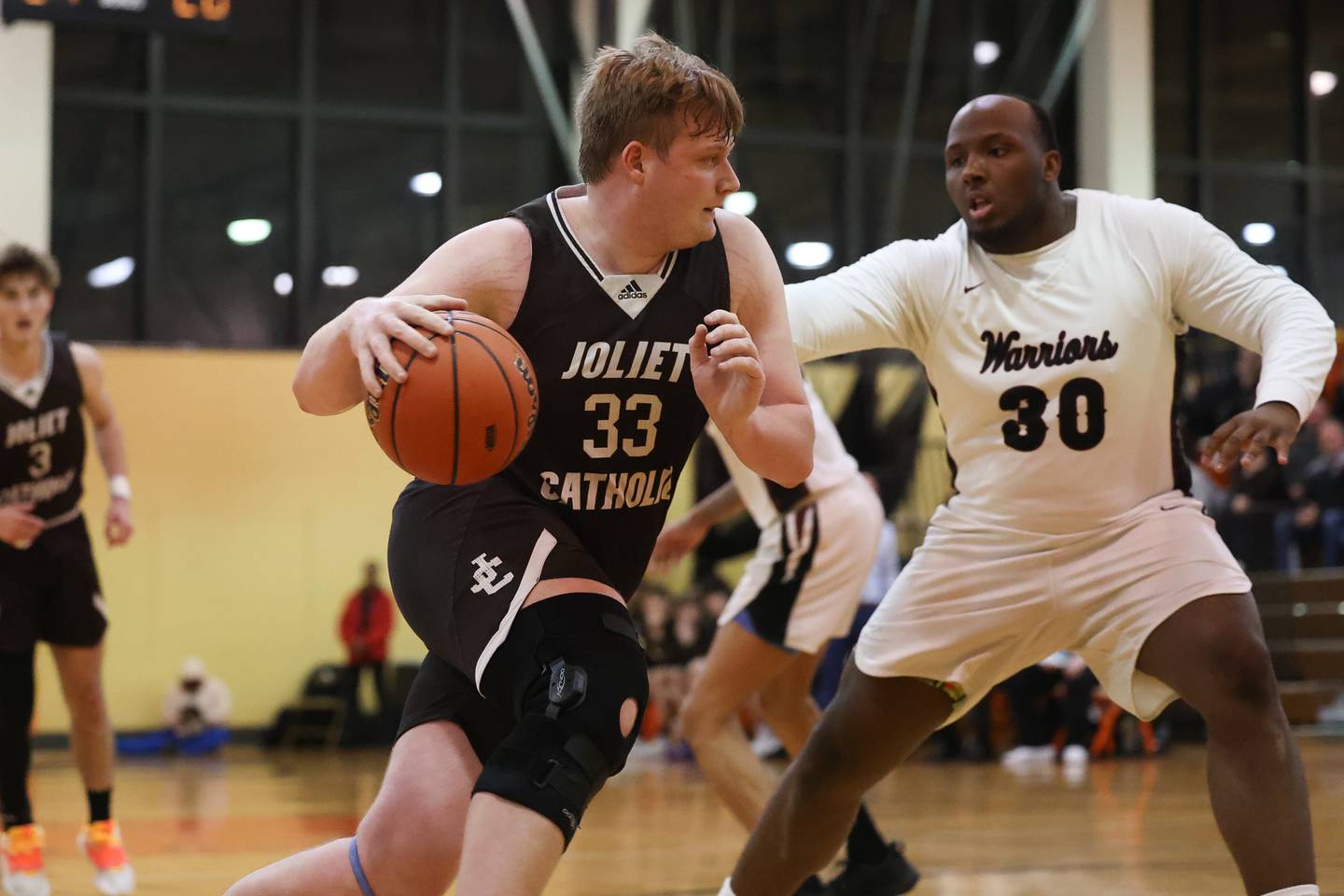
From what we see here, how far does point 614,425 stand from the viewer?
9.28ft

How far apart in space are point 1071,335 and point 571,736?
1708 millimetres

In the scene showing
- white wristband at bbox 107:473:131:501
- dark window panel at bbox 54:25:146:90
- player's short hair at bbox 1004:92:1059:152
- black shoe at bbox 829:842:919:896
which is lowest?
black shoe at bbox 829:842:919:896

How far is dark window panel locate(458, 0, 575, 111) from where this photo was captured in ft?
49.8

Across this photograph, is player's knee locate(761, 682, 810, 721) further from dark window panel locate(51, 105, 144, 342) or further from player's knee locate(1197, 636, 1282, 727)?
dark window panel locate(51, 105, 144, 342)

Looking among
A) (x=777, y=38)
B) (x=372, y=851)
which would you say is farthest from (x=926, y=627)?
(x=777, y=38)

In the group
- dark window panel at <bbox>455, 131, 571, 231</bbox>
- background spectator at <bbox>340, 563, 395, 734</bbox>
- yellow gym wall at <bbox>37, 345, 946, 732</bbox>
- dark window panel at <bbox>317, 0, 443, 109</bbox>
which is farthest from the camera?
dark window panel at <bbox>455, 131, 571, 231</bbox>

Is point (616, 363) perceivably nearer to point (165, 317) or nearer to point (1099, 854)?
point (1099, 854)

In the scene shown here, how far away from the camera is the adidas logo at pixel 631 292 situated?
2838mm

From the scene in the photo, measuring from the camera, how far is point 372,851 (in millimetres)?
2740

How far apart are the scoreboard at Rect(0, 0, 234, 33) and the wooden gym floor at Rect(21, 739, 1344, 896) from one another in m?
4.67

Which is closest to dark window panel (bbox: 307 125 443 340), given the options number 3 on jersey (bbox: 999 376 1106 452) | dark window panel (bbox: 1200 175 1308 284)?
dark window panel (bbox: 1200 175 1308 284)

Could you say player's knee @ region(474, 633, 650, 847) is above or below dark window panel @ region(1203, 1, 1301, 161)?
below

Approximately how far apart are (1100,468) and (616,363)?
1313mm

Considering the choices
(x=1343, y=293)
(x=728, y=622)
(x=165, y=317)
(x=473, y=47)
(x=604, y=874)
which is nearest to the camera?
(x=728, y=622)
